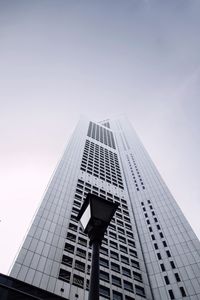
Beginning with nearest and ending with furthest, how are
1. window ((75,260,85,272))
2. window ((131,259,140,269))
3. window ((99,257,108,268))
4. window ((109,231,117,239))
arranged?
window ((75,260,85,272)) < window ((99,257,108,268)) < window ((131,259,140,269)) < window ((109,231,117,239))

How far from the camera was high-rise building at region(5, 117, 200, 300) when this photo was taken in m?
26.8

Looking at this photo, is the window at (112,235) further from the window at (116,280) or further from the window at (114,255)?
the window at (116,280)

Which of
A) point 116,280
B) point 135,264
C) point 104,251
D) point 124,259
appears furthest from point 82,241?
point 135,264

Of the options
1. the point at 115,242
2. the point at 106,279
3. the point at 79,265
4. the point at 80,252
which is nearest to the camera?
the point at 79,265

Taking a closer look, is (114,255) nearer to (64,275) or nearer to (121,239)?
(121,239)

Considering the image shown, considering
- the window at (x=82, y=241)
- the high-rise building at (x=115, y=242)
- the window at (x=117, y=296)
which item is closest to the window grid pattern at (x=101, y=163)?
the high-rise building at (x=115, y=242)

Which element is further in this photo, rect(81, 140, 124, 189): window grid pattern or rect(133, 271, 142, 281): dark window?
rect(81, 140, 124, 189): window grid pattern

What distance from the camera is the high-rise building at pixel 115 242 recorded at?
87.8 feet

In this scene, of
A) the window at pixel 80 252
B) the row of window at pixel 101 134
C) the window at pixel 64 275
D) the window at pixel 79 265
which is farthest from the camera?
the row of window at pixel 101 134

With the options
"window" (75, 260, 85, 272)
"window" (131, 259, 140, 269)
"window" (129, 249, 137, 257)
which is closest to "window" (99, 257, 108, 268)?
"window" (75, 260, 85, 272)

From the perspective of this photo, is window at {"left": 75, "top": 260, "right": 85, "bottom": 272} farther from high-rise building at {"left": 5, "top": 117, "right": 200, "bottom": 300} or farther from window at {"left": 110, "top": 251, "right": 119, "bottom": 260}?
window at {"left": 110, "top": 251, "right": 119, "bottom": 260}

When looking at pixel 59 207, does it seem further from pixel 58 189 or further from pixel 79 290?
pixel 79 290

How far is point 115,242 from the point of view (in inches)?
1452

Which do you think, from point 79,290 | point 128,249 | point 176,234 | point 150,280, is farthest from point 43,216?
point 176,234
